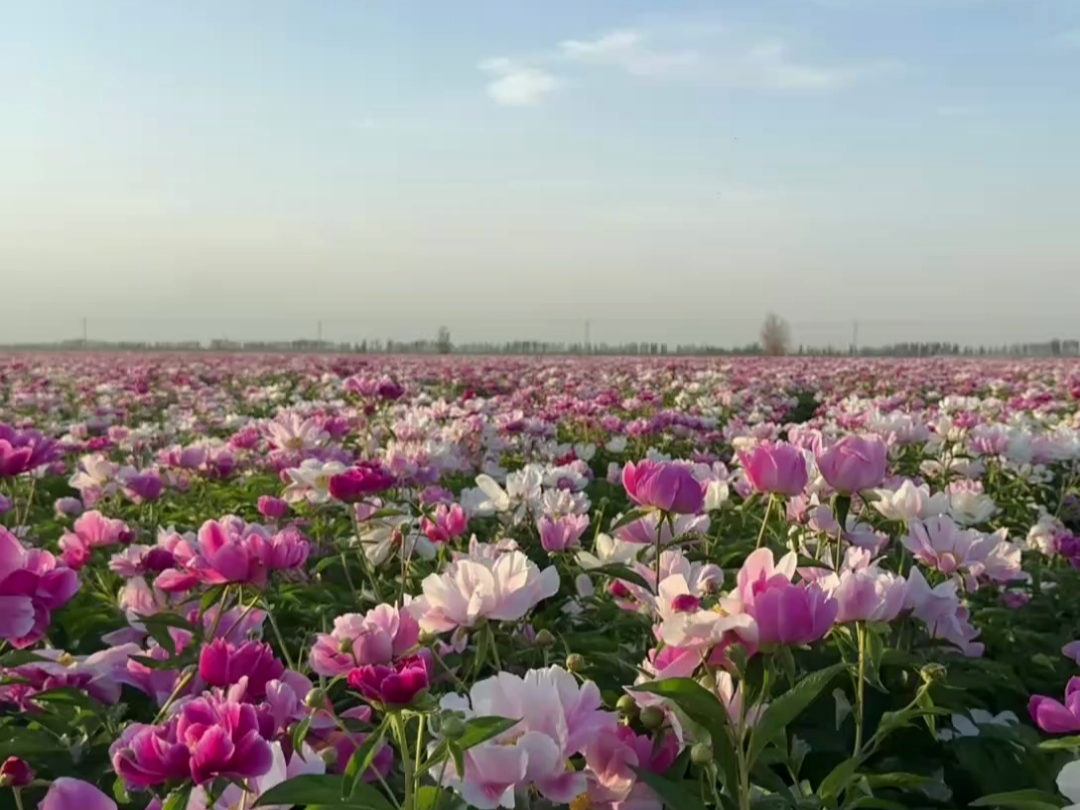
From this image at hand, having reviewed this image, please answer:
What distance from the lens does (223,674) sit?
1.24 m

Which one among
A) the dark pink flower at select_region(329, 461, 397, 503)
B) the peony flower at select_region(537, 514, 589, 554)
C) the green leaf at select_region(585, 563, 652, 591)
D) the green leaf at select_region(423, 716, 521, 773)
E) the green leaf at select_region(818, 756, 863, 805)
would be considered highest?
the dark pink flower at select_region(329, 461, 397, 503)

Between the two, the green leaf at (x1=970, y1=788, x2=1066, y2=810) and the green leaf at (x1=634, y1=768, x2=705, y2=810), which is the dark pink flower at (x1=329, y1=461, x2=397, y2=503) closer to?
the green leaf at (x1=634, y1=768, x2=705, y2=810)

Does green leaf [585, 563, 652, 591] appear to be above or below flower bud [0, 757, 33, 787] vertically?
above

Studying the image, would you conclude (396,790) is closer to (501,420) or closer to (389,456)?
(389,456)

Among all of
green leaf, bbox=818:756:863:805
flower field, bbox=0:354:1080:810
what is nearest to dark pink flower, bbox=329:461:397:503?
flower field, bbox=0:354:1080:810

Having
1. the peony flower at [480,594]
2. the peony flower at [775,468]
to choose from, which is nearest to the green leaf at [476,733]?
the peony flower at [480,594]

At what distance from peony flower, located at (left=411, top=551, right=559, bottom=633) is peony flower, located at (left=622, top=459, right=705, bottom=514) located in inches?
19.0

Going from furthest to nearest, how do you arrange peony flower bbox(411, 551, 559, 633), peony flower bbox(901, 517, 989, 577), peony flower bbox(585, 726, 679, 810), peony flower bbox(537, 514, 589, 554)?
peony flower bbox(537, 514, 589, 554), peony flower bbox(901, 517, 989, 577), peony flower bbox(411, 551, 559, 633), peony flower bbox(585, 726, 679, 810)

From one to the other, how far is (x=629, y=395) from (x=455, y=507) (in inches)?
313

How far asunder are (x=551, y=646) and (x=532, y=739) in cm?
105

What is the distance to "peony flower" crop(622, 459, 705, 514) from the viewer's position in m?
1.85

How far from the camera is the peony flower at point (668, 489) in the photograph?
1.85 m

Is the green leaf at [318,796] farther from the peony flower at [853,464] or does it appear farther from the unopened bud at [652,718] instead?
the peony flower at [853,464]

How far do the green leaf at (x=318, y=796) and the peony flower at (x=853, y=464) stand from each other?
1.15 metres
